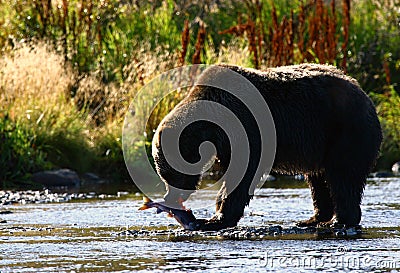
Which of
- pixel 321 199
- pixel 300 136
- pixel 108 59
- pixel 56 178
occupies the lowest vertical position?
pixel 56 178

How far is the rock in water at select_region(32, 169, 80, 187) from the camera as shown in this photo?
14.1 m

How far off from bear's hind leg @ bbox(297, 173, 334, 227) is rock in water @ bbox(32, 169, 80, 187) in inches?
234

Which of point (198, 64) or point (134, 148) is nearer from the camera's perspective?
point (134, 148)

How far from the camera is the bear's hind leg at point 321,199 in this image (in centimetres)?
899

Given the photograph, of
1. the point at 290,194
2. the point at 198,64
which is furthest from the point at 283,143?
the point at 198,64

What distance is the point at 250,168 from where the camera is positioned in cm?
836

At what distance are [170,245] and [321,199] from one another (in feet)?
7.07

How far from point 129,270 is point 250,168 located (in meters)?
2.38

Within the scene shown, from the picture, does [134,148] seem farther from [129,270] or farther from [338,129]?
[129,270]

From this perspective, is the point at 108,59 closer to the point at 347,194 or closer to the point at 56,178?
the point at 56,178

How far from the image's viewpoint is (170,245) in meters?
7.44

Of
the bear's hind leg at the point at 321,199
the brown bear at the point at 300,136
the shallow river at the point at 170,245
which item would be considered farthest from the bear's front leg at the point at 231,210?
the bear's hind leg at the point at 321,199

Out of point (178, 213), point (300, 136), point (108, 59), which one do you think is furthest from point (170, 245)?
point (108, 59)

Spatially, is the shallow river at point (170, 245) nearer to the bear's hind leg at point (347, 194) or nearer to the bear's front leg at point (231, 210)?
the bear's hind leg at point (347, 194)
